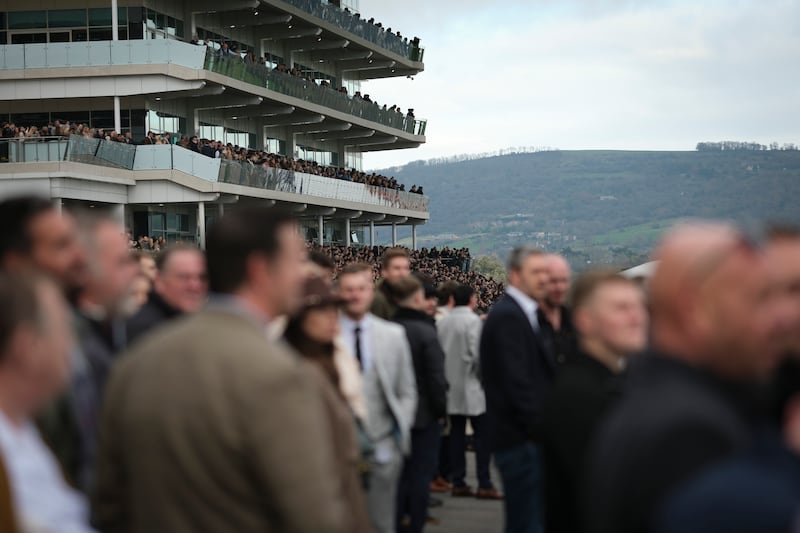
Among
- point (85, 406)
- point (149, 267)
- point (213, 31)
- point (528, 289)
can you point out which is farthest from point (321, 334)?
point (213, 31)

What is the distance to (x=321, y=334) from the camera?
7.32 m

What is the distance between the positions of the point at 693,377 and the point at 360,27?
6202 cm

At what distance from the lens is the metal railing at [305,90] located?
47906 mm

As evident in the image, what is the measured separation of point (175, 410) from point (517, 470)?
5.30m

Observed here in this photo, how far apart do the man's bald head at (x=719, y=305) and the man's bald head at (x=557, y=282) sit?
609 cm

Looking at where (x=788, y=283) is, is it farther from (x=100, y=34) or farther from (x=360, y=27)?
(x=360, y=27)

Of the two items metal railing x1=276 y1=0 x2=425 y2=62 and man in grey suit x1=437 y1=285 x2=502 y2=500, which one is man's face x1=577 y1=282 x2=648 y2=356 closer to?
man in grey suit x1=437 y1=285 x2=502 y2=500

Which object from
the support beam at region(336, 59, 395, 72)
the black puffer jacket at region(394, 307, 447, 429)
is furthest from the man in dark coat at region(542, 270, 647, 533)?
the support beam at region(336, 59, 395, 72)

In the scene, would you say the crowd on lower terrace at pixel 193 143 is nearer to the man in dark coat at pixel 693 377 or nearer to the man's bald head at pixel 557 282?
the man's bald head at pixel 557 282

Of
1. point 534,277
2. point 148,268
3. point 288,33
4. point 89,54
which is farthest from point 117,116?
point 534,277

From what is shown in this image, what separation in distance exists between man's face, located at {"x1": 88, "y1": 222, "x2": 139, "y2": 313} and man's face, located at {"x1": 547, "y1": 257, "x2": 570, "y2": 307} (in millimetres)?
4515

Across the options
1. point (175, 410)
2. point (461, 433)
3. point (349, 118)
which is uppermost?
point (349, 118)

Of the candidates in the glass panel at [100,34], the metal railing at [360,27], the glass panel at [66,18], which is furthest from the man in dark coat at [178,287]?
the metal railing at [360,27]

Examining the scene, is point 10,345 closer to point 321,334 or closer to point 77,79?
point 321,334
